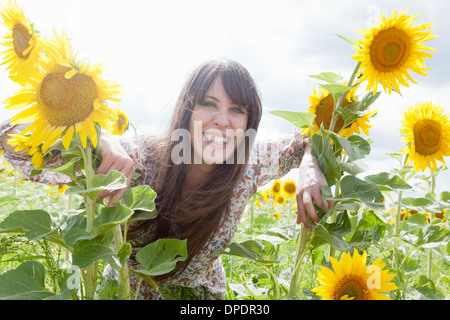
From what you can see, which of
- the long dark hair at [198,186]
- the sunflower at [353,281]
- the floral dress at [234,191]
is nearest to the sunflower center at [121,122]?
the floral dress at [234,191]

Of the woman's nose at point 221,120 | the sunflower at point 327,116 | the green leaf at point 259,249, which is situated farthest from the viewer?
the woman's nose at point 221,120

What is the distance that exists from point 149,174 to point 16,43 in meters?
0.80

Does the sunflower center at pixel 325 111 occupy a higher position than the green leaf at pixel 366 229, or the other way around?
the sunflower center at pixel 325 111

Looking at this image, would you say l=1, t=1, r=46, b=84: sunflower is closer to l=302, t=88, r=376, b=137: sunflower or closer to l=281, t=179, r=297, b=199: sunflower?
l=302, t=88, r=376, b=137: sunflower

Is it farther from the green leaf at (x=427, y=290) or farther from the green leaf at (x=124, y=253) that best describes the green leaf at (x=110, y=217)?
the green leaf at (x=427, y=290)

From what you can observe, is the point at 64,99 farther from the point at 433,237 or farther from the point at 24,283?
the point at 433,237

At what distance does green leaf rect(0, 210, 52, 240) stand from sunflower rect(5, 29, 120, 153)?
158mm

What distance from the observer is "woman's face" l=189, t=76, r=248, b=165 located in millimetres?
1419

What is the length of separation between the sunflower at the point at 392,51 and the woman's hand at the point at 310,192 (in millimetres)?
266

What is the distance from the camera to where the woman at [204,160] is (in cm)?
145

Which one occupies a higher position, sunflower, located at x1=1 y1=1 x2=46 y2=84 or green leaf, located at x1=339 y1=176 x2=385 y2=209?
sunflower, located at x1=1 y1=1 x2=46 y2=84

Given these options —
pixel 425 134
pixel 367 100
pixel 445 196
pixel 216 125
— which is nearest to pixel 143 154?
pixel 216 125

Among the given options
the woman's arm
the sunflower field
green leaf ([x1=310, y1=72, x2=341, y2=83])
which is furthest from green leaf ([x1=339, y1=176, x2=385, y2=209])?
the woman's arm
